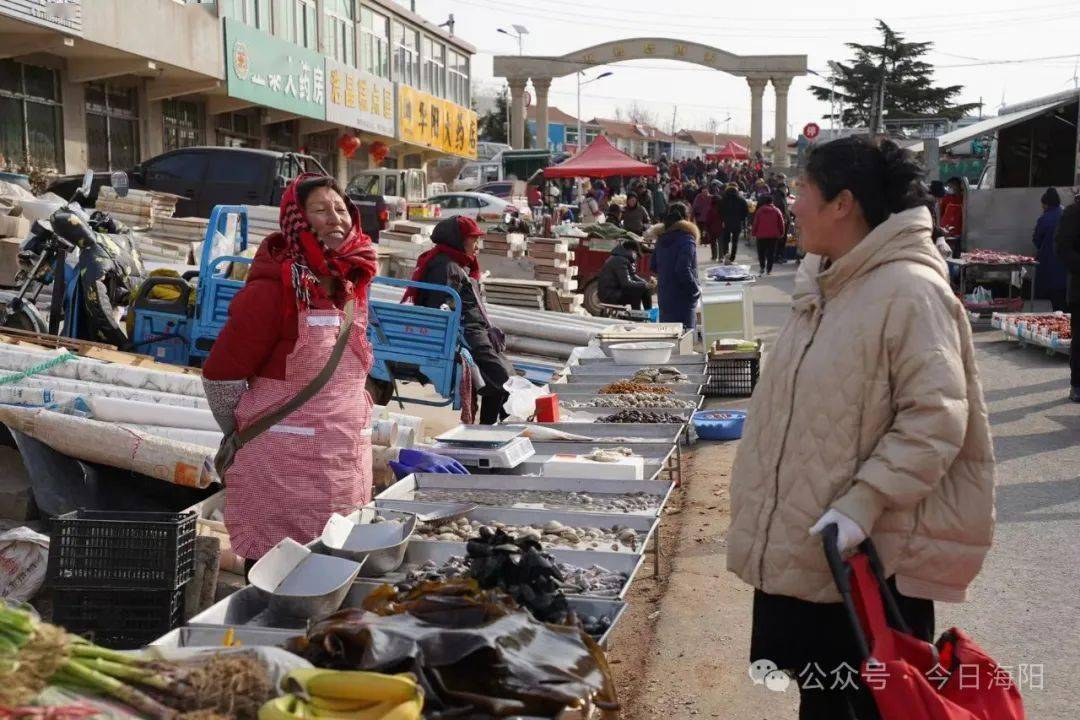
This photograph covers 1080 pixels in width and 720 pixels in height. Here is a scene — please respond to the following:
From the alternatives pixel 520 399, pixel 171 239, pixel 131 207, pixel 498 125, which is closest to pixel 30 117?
pixel 131 207

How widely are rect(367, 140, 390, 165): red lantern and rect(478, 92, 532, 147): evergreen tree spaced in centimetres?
2933

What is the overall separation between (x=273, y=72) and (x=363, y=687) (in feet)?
86.7

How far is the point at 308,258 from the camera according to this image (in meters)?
4.08

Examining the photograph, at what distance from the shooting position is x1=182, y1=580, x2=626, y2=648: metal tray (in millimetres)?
3162

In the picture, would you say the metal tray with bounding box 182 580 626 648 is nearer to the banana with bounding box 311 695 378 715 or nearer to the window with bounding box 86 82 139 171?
the banana with bounding box 311 695 378 715

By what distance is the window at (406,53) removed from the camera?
40031 mm

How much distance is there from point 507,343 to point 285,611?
23.6 feet

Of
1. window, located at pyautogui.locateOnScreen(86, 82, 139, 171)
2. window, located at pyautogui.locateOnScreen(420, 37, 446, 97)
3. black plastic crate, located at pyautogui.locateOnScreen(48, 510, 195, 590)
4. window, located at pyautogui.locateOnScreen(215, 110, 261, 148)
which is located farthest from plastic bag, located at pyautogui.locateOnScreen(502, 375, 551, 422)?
window, located at pyautogui.locateOnScreen(420, 37, 446, 97)

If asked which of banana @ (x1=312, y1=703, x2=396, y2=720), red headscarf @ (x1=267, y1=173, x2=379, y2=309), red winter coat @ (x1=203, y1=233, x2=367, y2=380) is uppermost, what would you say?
red headscarf @ (x1=267, y1=173, x2=379, y2=309)

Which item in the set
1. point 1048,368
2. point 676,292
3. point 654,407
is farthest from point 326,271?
point 1048,368

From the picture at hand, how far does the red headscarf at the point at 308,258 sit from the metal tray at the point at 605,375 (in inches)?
175

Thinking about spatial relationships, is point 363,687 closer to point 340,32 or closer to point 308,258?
point 308,258

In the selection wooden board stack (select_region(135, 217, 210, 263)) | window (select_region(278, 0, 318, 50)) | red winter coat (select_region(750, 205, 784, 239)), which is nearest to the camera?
wooden board stack (select_region(135, 217, 210, 263))

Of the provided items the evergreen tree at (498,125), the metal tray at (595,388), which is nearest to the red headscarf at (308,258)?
the metal tray at (595,388)
